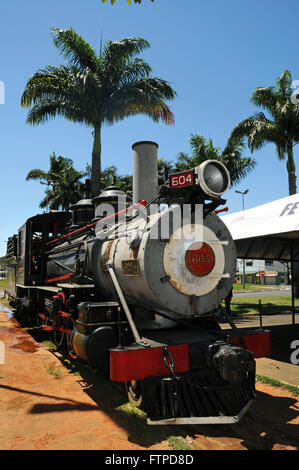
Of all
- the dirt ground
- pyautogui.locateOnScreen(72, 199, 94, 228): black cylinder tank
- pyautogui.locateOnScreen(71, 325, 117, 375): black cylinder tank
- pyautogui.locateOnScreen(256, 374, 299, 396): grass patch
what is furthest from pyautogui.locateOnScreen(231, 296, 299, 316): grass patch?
pyautogui.locateOnScreen(71, 325, 117, 375): black cylinder tank

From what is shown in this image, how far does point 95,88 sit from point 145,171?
35.6 ft

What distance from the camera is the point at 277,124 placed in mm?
18797

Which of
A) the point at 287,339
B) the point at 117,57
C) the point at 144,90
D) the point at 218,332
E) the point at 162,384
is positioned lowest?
the point at 287,339

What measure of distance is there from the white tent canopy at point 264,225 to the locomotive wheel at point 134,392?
4.58 m

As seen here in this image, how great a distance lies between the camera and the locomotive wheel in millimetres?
4271

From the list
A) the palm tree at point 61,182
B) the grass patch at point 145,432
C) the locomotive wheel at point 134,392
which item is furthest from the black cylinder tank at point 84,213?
A: the palm tree at point 61,182

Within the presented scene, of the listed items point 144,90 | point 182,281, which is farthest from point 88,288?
point 144,90

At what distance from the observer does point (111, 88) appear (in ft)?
50.3

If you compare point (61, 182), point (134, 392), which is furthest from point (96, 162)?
point (61, 182)

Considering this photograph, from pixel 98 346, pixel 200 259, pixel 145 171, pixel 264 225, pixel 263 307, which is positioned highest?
pixel 145 171

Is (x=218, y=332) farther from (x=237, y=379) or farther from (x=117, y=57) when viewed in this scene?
(x=117, y=57)

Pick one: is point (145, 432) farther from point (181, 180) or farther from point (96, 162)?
point (96, 162)
